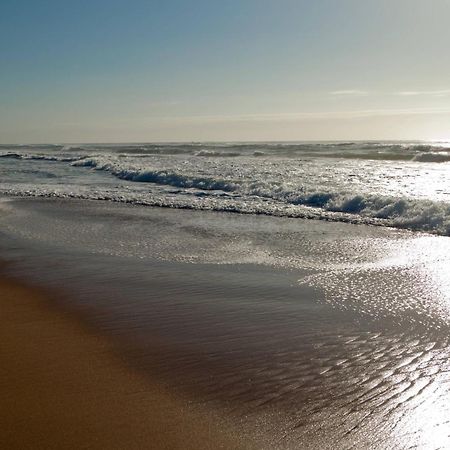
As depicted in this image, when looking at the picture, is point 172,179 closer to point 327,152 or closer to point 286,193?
point 286,193

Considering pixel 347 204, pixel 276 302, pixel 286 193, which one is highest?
pixel 286 193

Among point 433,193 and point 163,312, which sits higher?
point 433,193

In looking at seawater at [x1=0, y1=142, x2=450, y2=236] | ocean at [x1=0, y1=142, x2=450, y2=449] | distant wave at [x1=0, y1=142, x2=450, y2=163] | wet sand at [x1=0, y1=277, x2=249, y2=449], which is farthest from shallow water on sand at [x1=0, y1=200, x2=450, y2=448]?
distant wave at [x1=0, y1=142, x2=450, y2=163]

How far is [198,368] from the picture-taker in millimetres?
5117

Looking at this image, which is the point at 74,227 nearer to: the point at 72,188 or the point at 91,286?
the point at 91,286

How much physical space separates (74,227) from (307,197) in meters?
8.35

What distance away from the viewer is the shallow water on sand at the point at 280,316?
14.1 ft

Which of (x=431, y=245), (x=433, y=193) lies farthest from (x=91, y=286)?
(x=433, y=193)

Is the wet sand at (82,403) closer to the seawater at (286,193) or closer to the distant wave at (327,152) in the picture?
the seawater at (286,193)

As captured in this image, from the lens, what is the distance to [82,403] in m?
4.32

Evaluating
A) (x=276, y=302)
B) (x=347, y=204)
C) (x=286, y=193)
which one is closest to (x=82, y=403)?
(x=276, y=302)

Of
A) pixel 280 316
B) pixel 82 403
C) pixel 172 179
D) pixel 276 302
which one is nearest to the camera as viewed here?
pixel 82 403

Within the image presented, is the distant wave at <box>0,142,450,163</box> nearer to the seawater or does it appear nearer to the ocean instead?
the seawater

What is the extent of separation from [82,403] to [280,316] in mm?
3052
